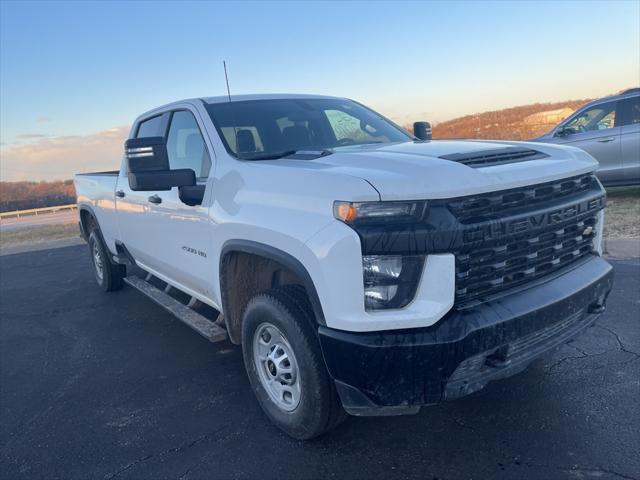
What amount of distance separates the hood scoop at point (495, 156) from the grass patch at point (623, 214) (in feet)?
16.4

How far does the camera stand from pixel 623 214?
8594 millimetres

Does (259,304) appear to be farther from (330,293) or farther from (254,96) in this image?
(254,96)

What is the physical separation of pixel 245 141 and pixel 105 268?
385cm

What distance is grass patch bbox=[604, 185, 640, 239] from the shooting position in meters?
7.37

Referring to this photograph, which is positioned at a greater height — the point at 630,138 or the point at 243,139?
the point at 243,139

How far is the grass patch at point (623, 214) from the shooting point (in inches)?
290

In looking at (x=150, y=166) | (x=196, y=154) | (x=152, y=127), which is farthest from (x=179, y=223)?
(x=152, y=127)

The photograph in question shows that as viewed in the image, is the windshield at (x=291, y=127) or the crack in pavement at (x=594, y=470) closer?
the crack in pavement at (x=594, y=470)

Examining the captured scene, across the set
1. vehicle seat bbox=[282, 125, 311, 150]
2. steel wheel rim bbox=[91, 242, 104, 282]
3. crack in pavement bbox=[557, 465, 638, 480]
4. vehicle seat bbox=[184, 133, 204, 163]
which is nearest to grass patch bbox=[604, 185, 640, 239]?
vehicle seat bbox=[282, 125, 311, 150]

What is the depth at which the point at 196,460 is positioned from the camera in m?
2.89

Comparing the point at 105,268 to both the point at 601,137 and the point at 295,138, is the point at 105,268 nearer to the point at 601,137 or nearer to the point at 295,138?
the point at 295,138

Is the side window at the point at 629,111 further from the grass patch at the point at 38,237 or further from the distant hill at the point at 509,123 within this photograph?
the grass patch at the point at 38,237

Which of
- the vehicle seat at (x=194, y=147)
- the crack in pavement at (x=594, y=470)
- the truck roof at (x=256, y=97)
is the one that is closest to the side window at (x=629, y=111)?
the truck roof at (x=256, y=97)

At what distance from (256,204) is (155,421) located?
1.60 meters
